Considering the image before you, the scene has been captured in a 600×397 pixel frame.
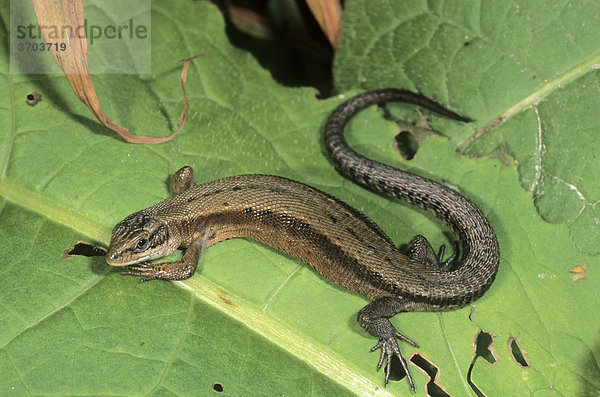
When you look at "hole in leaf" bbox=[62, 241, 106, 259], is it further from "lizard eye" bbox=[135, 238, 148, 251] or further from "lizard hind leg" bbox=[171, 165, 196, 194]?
"lizard hind leg" bbox=[171, 165, 196, 194]

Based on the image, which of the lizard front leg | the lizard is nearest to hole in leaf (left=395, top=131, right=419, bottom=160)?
the lizard

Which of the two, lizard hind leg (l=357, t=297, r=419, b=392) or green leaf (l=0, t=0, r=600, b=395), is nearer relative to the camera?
green leaf (l=0, t=0, r=600, b=395)

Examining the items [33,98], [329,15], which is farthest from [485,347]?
[33,98]

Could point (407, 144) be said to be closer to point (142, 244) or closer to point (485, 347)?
point (485, 347)

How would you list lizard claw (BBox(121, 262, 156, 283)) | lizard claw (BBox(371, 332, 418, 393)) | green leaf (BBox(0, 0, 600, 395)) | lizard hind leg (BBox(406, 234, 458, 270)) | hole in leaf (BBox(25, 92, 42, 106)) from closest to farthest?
green leaf (BBox(0, 0, 600, 395))
lizard claw (BBox(371, 332, 418, 393))
lizard claw (BBox(121, 262, 156, 283))
lizard hind leg (BBox(406, 234, 458, 270))
hole in leaf (BBox(25, 92, 42, 106))

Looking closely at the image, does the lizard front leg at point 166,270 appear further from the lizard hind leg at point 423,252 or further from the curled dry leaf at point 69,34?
the lizard hind leg at point 423,252

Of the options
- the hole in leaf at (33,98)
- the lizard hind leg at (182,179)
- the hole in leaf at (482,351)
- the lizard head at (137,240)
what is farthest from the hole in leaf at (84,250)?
the hole in leaf at (482,351)
